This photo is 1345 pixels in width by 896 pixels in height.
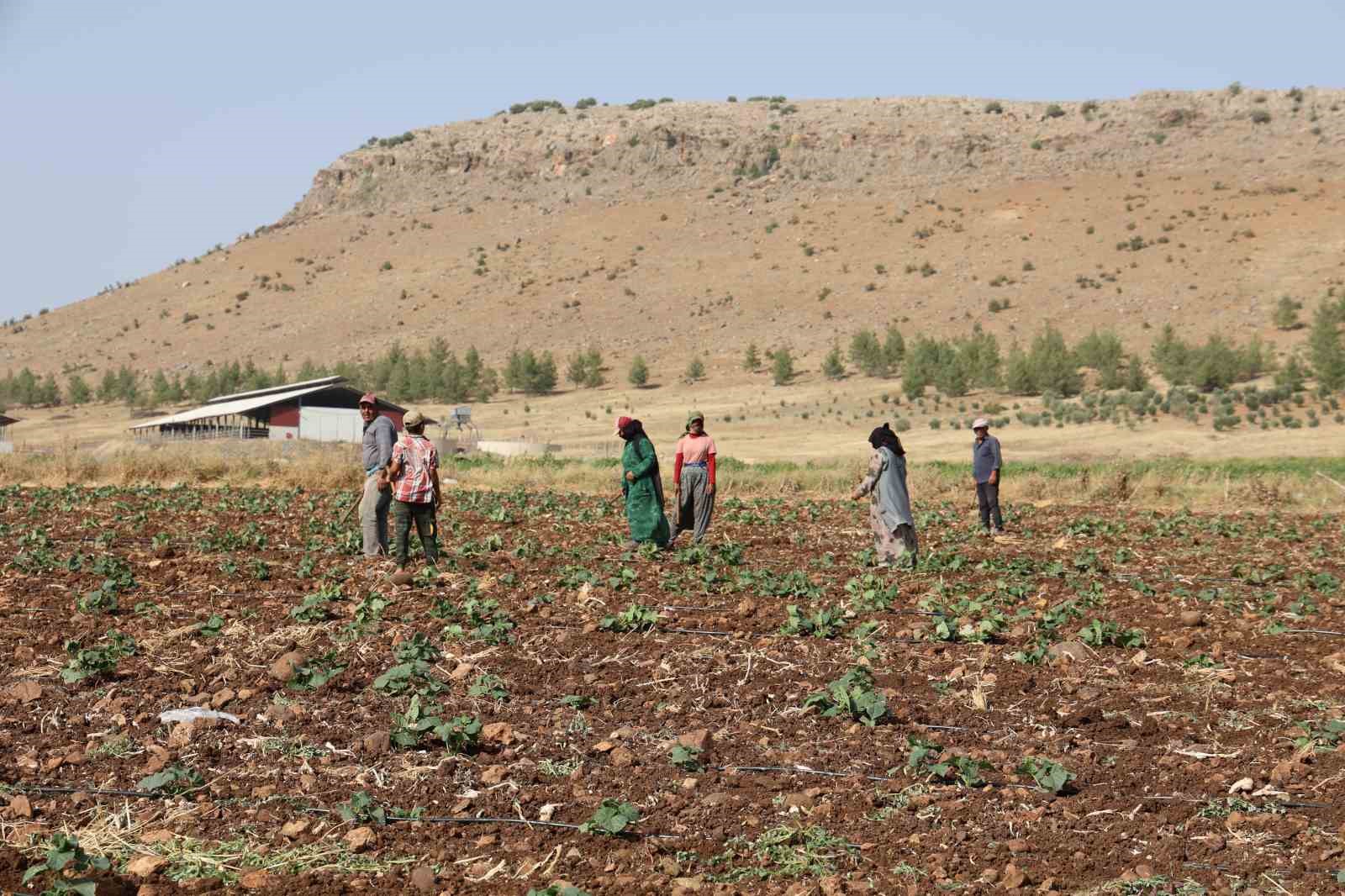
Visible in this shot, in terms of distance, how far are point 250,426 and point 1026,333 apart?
38.7 metres

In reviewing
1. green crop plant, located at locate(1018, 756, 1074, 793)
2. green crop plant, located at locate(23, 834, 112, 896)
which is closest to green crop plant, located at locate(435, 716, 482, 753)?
green crop plant, located at locate(23, 834, 112, 896)

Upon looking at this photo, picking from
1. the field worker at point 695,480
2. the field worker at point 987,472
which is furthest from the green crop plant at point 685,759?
the field worker at point 987,472

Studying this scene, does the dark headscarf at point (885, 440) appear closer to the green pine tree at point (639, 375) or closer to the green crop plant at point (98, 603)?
the green crop plant at point (98, 603)

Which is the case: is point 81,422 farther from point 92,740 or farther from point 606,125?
point 92,740

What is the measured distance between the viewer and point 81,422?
70.9m

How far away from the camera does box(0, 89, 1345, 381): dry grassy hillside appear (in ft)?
247

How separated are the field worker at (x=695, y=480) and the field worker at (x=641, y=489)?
0.26 metres

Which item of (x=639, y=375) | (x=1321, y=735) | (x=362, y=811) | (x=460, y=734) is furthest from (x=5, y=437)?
(x=1321, y=735)

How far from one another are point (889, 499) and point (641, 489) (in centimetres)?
278

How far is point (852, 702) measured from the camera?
757cm

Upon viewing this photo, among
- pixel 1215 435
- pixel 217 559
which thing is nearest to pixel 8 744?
pixel 217 559

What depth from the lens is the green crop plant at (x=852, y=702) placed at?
24.3 ft

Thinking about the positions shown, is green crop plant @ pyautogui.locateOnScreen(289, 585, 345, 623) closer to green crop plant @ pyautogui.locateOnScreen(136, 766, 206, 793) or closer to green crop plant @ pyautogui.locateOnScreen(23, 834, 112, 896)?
green crop plant @ pyautogui.locateOnScreen(136, 766, 206, 793)

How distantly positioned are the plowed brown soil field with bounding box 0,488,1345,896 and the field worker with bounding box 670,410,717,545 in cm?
164
